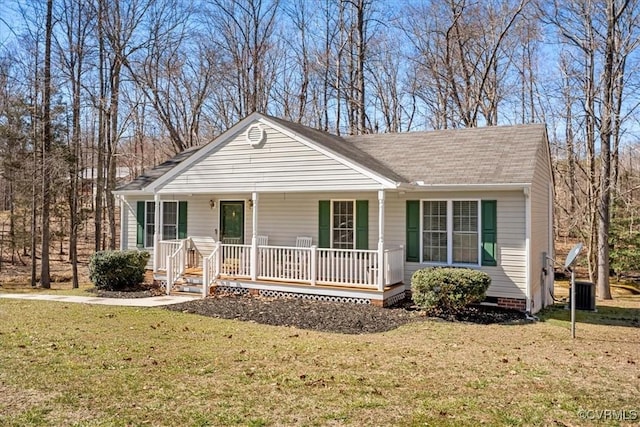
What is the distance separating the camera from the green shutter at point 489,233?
11188 mm

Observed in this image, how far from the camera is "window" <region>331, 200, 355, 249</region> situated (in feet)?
42.9

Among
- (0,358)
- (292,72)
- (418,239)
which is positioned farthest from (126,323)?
(292,72)

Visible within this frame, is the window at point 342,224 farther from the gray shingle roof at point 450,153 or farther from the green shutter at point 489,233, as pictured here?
the green shutter at point 489,233

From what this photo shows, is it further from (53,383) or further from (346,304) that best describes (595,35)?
(53,383)

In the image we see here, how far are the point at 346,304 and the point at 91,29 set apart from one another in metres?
16.7

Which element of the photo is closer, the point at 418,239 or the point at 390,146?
the point at 418,239

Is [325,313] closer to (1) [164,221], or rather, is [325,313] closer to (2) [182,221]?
(2) [182,221]

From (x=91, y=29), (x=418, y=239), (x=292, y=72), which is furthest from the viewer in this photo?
(x=292, y=72)

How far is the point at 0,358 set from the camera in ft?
21.3

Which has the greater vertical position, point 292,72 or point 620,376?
point 292,72

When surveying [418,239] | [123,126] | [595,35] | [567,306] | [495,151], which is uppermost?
[595,35]

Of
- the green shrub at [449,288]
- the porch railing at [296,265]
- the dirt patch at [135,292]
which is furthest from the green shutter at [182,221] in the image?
the green shrub at [449,288]

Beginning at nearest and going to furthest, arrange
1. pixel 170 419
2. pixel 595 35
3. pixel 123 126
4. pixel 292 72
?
1. pixel 170 419
2. pixel 595 35
3. pixel 123 126
4. pixel 292 72
